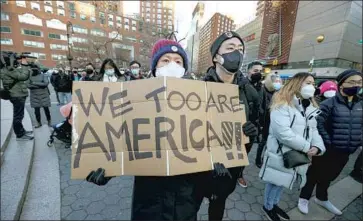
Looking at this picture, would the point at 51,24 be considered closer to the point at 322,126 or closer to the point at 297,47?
the point at 297,47

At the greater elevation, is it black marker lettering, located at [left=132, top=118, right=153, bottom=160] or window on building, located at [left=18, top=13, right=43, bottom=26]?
window on building, located at [left=18, top=13, right=43, bottom=26]

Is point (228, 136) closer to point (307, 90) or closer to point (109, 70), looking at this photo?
point (307, 90)

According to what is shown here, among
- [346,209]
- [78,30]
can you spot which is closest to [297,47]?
[346,209]

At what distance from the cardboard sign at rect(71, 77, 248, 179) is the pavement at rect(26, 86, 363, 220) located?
5.57ft

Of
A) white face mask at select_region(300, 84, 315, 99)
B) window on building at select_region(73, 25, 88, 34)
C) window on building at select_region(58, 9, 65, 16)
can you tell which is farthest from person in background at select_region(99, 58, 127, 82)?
window on building at select_region(58, 9, 65, 16)

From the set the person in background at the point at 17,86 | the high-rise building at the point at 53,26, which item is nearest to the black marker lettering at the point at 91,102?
the person in background at the point at 17,86

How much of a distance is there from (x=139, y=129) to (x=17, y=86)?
4659 millimetres

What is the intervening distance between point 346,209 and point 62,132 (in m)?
5.76

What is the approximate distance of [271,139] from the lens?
234 centimetres

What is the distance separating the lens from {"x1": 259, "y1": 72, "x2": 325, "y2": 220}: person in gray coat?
2102 mm

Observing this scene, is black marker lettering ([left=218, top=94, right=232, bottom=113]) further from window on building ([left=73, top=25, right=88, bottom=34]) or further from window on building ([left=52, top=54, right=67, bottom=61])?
window on building ([left=73, top=25, right=88, bottom=34])

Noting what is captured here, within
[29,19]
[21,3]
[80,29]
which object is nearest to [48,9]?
[29,19]

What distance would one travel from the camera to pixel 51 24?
5419cm

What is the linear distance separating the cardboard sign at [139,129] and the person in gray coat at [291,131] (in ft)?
4.27
